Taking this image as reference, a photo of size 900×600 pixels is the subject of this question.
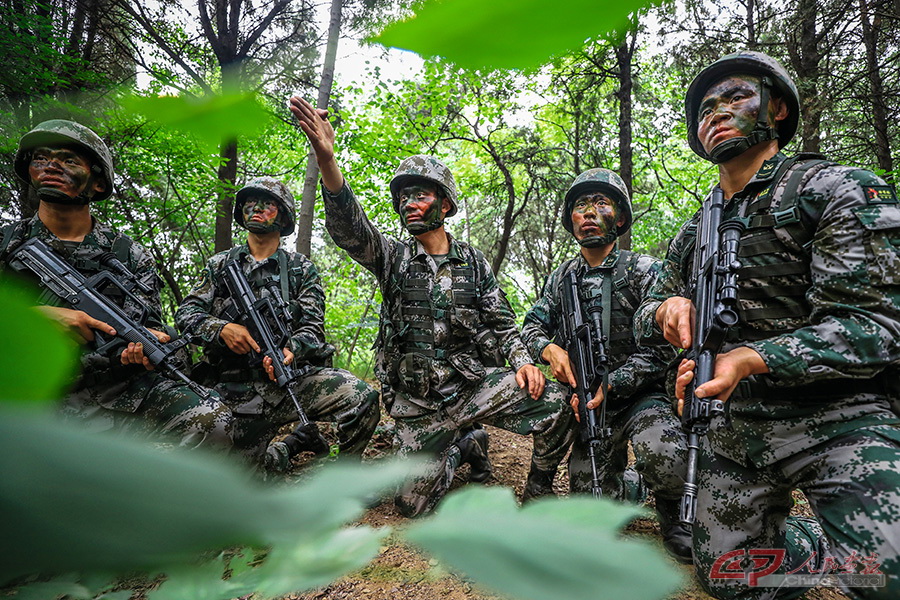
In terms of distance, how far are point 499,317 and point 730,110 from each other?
191 cm

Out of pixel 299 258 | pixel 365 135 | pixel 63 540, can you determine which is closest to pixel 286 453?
pixel 299 258

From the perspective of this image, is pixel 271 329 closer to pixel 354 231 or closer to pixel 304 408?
pixel 304 408

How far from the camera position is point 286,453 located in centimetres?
312

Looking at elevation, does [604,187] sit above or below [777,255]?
above

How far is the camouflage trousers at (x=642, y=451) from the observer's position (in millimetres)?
2432

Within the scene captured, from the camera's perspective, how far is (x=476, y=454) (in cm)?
344

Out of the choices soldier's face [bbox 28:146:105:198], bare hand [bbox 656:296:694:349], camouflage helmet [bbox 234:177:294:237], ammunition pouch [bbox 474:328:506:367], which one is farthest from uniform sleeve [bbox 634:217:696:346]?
soldier's face [bbox 28:146:105:198]

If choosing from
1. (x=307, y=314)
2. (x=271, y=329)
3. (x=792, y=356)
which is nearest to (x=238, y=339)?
(x=271, y=329)

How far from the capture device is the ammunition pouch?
347 cm

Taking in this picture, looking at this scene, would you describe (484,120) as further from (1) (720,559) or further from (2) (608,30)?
(2) (608,30)

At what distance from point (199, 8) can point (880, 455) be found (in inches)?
86.5

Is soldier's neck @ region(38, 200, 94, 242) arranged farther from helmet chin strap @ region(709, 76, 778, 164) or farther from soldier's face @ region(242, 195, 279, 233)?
helmet chin strap @ region(709, 76, 778, 164)

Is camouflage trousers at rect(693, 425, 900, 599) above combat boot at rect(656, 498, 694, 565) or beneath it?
above

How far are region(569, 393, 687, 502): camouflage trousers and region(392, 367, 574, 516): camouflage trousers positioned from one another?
0.64 feet
